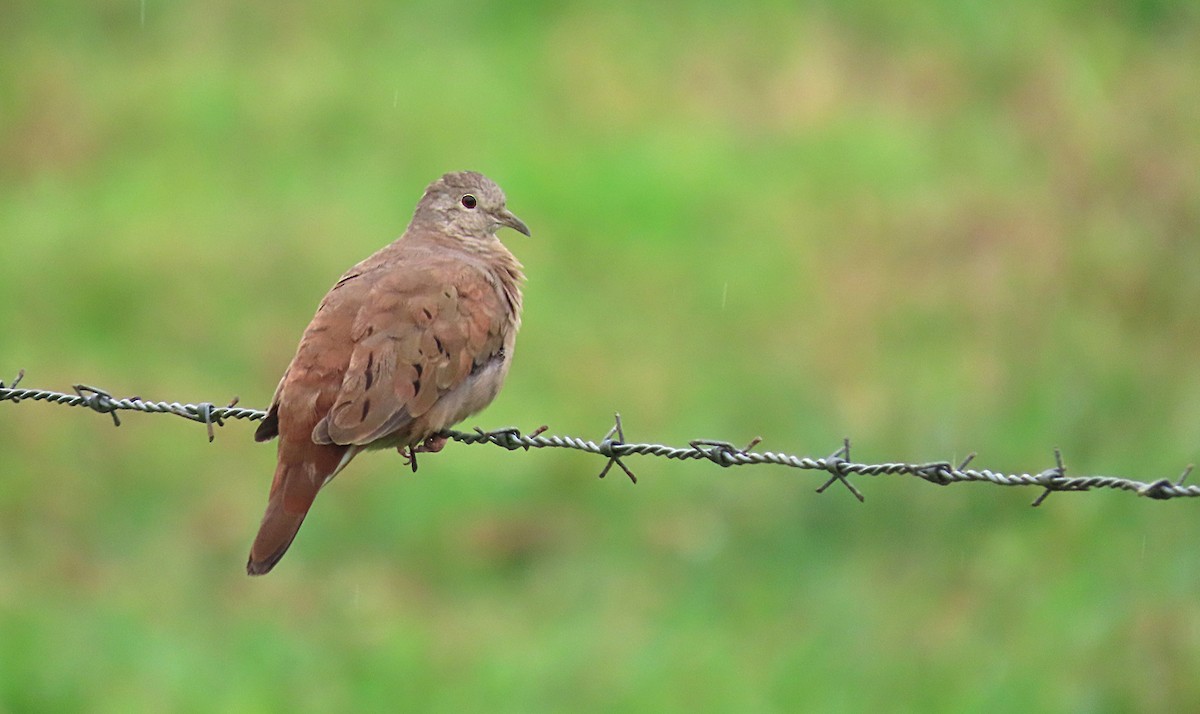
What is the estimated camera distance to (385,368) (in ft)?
18.0

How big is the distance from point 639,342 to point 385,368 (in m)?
6.38

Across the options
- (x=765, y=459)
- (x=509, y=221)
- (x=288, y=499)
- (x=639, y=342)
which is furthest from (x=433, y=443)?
(x=639, y=342)

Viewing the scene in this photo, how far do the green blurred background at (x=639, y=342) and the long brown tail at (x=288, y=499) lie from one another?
313cm

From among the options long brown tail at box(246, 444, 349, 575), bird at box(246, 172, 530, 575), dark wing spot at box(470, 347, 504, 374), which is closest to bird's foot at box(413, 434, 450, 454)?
bird at box(246, 172, 530, 575)

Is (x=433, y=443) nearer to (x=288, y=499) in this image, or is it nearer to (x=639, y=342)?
(x=288, y=499)

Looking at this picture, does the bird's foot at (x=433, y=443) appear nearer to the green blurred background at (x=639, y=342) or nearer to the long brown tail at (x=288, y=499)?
the long brown tail at (x=288, y=499)

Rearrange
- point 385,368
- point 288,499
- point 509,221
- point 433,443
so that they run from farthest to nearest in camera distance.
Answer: point 509,221, point 433,443, point 385,368, point 288,499

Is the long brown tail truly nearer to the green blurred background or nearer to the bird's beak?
the bird's beak

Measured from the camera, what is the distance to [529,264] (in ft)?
40.7

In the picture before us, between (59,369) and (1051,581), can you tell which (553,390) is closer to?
(59,369)

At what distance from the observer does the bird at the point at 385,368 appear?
5.26 metres

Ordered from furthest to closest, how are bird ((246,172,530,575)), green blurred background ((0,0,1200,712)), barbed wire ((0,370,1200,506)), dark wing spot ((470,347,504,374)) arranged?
green blurred background ((0,0,1200,712)) < dark wing spot ((470,347,504,374)) < bird ((246,172,530,575)) < barbed wire ((0,370,1200,506))

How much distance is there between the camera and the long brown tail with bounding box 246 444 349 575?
196 inches

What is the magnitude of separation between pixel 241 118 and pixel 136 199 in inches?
46.8
